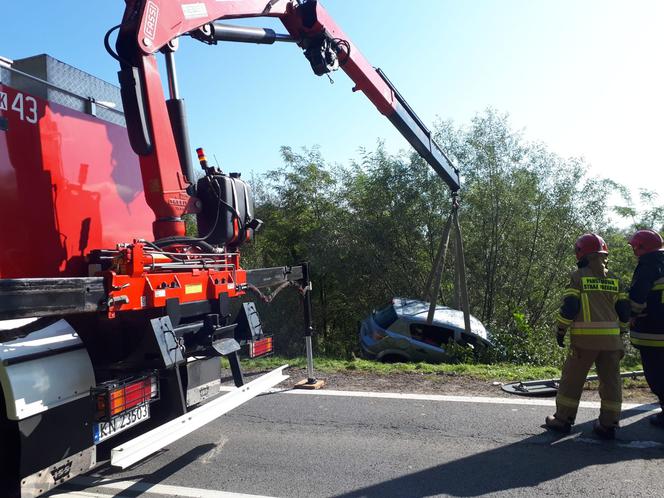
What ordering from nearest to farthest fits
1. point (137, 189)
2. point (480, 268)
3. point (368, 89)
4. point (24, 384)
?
point (24, 384), point (137, 189), point (368, 89), point (480, 268)

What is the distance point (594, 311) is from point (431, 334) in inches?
261

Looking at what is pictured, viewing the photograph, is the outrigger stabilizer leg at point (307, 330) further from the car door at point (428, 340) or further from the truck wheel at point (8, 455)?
the car door at point (428, 340)

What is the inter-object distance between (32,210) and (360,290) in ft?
57.7

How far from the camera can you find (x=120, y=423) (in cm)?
371

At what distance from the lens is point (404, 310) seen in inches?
470

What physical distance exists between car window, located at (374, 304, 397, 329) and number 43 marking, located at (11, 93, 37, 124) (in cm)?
876

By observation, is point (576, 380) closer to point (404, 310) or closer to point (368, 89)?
point (368, 89)

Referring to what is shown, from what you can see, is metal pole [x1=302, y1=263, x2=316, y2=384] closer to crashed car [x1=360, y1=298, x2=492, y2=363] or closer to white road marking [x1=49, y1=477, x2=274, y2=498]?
white road marking [x1=49, y1=477, x2=274, y2=498]

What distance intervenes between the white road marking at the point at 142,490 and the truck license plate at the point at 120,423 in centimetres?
51

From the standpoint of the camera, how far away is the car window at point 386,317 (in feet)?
38.3

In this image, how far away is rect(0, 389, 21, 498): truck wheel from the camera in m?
3.26

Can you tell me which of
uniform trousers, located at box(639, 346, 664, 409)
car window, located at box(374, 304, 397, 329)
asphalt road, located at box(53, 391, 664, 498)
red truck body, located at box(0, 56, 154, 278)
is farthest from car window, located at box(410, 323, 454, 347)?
Result: red truck body, located at box(0, 56, 154, 278)

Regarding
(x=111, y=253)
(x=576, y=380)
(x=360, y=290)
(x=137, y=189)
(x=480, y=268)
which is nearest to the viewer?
(x=111, y=253)

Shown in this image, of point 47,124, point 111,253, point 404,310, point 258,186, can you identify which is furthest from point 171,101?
point 258,186
